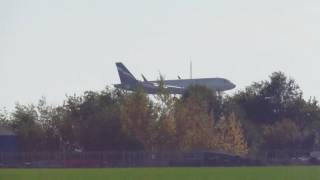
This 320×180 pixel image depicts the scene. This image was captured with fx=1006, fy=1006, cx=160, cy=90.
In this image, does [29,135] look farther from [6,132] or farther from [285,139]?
[285,139]

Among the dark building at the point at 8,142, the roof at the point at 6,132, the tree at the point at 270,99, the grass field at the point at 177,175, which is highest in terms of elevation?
the tree at the point at 270,99

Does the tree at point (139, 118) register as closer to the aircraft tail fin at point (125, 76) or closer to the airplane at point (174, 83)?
the airplane at point (174, 83)

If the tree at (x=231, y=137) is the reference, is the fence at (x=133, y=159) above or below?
below

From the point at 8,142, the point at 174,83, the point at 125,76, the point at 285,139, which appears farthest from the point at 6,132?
the point at 174,83

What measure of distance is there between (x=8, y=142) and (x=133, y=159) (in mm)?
21145

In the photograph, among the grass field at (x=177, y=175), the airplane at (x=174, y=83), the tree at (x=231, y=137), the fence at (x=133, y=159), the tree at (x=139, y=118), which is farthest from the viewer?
the airplane at (x=174, y=83)

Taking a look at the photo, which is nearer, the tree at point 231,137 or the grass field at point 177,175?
the grass field at point 177,175

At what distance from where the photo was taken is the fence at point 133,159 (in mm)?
85875

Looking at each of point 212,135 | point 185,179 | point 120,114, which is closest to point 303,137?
point 212,135

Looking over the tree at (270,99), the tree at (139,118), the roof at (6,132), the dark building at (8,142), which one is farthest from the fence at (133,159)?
the tree at (270,99)

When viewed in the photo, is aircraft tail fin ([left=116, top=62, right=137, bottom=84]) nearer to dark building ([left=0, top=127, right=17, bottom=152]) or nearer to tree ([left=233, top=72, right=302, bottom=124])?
tree ([left=233, top=72, right=302, bottom=124])

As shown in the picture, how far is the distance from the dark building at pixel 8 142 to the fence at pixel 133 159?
11839mm

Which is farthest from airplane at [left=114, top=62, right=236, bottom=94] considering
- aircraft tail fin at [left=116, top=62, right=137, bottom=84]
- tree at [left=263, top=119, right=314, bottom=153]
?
tree at [left=263, top=119, right=314, bottom=153]

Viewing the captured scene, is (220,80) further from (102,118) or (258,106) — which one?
(102,118)
